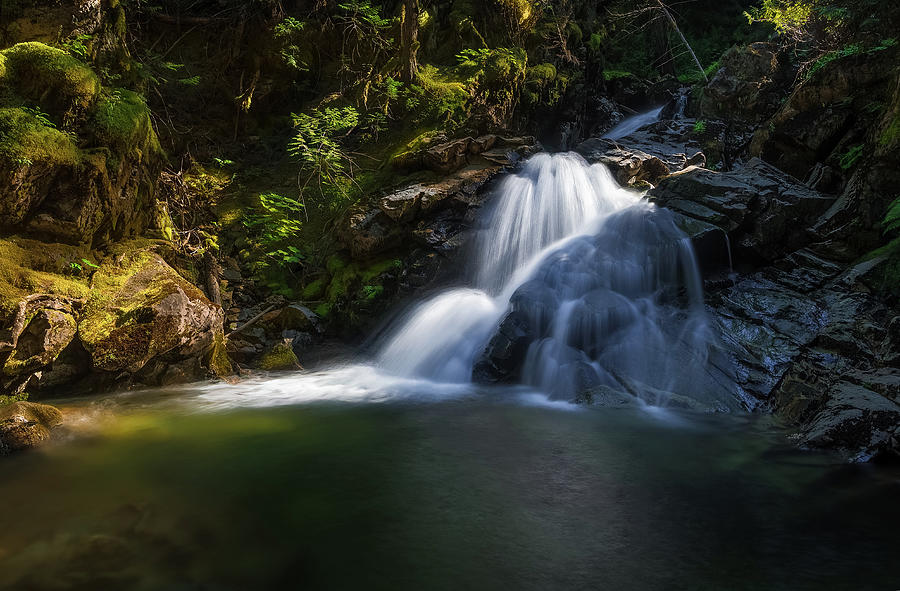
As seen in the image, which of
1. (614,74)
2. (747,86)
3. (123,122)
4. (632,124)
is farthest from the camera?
(614,74)

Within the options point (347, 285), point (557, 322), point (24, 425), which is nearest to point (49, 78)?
point (24, 425)

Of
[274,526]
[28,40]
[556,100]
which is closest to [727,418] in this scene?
[274,526]

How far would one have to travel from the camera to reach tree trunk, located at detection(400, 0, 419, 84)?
1022 cm

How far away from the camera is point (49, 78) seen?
19.7 ft

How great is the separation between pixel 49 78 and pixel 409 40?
6911mm

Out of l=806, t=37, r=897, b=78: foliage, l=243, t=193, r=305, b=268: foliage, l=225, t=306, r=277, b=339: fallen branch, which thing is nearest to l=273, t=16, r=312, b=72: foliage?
l=243, t=193, r=305, b=268: foliage

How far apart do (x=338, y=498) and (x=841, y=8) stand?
38.5ft

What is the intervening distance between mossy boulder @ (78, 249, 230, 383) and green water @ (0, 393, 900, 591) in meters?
1.11

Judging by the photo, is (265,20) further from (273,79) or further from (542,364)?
(542,364)

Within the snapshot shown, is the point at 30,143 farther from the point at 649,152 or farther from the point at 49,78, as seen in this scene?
the point at 649,152

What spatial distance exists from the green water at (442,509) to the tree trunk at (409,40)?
8.85 metres

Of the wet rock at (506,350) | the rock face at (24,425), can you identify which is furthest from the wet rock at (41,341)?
the wet rock at (506,350)

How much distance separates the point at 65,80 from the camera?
6.08 metres

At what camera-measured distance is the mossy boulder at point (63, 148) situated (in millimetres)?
5598
